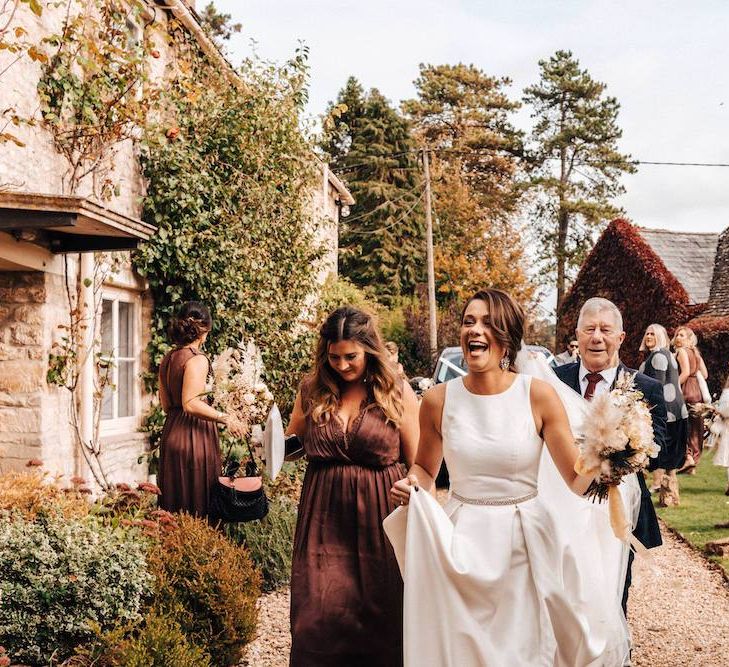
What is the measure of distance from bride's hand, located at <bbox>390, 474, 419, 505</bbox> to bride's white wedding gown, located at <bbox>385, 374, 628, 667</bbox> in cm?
6

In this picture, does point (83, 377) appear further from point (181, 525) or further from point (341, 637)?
point (341, 637)

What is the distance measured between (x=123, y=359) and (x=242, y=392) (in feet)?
9.92

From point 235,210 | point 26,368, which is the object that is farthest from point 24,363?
point 235,210

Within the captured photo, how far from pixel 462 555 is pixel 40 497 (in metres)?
2.98

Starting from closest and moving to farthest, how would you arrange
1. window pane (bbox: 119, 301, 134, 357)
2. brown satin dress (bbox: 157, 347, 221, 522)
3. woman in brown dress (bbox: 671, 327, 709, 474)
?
brown satin dress (bbox: 157, 347, 221, 522)
window pane (bbox: 119, 301, 134, 357)
woman in brown dress (bbox: 671, 327, 709, 474)

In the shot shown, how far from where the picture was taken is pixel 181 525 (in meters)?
5.55

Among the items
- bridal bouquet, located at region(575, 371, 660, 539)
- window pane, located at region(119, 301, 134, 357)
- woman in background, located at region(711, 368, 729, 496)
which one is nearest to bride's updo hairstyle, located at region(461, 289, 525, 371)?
bridal bouquet, located at region(575, 371, 660, 539)

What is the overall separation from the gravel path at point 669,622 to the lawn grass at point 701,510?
560 millimetres

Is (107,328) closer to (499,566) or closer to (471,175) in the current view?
(499,566)

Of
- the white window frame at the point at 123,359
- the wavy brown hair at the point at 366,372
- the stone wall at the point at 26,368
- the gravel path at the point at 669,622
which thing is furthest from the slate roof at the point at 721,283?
the wavy brown hair at the point at 366,372

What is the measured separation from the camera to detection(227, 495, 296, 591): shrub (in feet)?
22.9

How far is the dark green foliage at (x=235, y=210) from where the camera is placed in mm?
9898

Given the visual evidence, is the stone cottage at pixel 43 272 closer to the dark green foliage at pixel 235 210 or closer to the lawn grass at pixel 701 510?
the dark green foliage at pixel 235 210

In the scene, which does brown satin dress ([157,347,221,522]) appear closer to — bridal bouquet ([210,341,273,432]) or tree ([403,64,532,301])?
bridal bouquet ([210,341,273,432])
